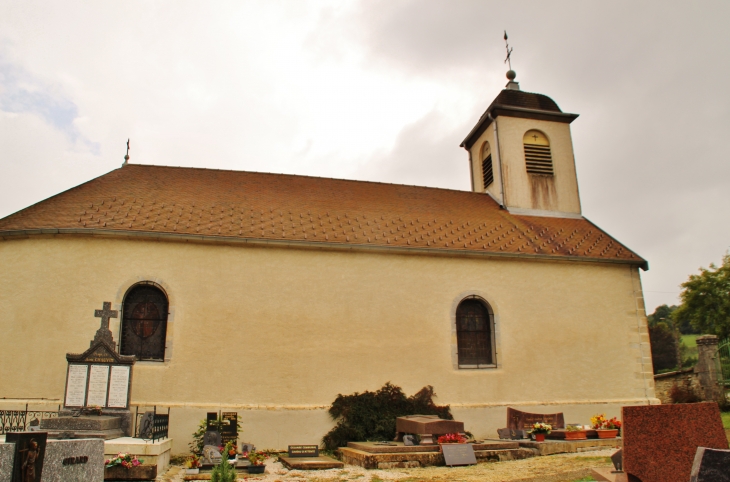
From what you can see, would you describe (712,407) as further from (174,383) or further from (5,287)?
(5,287)

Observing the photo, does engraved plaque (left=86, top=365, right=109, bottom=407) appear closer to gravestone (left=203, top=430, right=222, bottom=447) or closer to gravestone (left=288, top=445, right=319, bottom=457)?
gravestone (left=203, top=430, right=222, bottom=447)

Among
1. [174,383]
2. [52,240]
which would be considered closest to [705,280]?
[174,383]

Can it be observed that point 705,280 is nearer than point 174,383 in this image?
No

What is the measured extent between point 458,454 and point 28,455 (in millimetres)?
7027

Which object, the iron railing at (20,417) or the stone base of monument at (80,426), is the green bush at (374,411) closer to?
the stone base of monument at (80,426)

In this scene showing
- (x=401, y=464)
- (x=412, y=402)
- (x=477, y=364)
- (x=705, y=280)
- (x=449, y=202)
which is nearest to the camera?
(x=401, y=464)

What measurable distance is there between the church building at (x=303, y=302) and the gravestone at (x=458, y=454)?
2.81 metres

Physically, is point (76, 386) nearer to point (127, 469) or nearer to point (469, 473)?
point (127, 469)

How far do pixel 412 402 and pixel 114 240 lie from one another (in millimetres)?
7633

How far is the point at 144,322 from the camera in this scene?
1198 centimetres

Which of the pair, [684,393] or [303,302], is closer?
[303,302]

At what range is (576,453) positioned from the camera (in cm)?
1067

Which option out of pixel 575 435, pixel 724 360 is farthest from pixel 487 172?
pixel 575 435

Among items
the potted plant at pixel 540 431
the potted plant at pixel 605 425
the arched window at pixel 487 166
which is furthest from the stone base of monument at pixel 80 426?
the arched window at pixel 487 166
